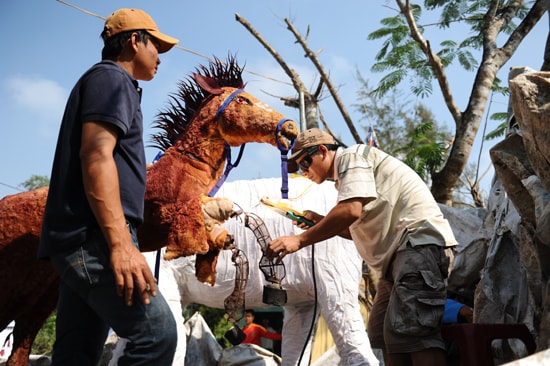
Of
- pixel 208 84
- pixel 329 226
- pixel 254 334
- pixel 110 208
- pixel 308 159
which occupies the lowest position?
pixel 254 334

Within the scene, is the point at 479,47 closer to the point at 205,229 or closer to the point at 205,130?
the point at 205,130

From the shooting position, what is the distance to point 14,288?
3518 millimetres

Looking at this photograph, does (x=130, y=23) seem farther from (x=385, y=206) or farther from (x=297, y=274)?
(x=297, y=274)

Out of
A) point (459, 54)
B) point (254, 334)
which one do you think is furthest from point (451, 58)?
point (254, 334)

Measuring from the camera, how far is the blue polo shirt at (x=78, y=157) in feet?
6.75

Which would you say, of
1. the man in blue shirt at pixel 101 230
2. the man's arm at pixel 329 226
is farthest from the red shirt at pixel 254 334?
the man in blue shirt at pixel 101 230

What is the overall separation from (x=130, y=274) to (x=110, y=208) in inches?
8.5

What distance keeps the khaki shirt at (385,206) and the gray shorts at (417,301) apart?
80 mm

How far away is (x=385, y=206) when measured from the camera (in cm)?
331

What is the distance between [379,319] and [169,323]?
1865 mm

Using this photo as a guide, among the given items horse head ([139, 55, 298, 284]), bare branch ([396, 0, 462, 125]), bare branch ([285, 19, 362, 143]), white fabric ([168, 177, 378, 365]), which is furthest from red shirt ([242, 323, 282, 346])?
horse head ([139, 55, 298, 284])

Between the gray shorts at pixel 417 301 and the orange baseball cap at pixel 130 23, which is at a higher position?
the orange baseball cap at pixel 130 23

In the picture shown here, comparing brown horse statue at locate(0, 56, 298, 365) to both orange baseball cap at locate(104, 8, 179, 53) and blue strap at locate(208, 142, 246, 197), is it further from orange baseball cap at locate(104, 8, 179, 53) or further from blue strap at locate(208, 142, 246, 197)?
orange baseball cap at locate(104, 8, 179, 53)

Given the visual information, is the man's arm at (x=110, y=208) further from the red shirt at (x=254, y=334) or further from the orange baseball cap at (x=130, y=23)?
the red shirt at (x=254, y=334)
